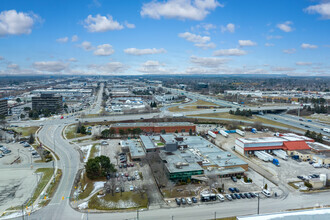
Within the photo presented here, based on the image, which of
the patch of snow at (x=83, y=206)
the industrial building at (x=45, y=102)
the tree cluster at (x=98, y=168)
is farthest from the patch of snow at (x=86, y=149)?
the industrial building at (x=45, y=102)

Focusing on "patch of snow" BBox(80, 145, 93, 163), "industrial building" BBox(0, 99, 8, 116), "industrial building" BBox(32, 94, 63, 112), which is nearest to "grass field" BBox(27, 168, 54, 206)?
"patch of snow" BBox(80, 145, 93, 163)

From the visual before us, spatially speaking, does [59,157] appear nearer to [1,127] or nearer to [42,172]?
[42,172]

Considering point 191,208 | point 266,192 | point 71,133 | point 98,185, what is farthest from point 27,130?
point 266,192

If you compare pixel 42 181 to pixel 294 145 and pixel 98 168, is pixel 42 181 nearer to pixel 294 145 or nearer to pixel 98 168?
pixel 98 168

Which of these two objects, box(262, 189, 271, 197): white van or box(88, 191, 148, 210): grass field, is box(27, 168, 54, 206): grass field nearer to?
box(88, 191, 148, 210): grass field

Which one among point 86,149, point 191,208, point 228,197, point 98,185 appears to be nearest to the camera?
point 191,208

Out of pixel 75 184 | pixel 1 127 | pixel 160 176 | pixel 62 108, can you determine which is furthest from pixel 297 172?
pixel 62 108

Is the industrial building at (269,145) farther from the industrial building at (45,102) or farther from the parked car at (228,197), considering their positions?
the industrial building at (45,102)
